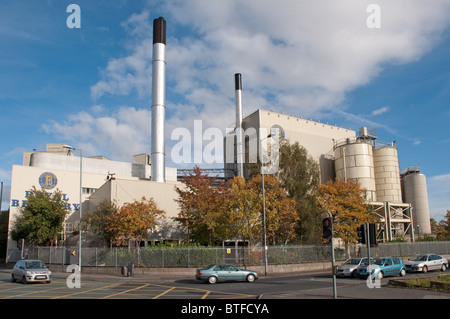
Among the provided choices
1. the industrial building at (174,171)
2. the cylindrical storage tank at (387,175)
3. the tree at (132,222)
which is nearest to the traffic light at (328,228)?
the tree at (132,222)

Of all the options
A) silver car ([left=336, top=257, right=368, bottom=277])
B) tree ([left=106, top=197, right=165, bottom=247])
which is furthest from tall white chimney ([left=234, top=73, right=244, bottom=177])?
silver car ([left=336, top=257, right=368, bottom=277])

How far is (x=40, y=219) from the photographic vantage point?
41531 millimetres

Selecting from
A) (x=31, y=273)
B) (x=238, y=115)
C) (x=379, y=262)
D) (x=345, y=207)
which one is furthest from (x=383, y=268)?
(x=238, y=115)

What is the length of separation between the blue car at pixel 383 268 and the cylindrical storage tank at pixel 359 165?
1350 inches

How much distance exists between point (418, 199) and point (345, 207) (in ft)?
133

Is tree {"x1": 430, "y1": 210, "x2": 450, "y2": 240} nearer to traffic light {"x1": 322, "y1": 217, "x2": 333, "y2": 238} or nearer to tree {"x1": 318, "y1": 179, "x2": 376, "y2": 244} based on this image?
tree {"x1": 318, "y1": 179, "x2": 376, "y2": 244}

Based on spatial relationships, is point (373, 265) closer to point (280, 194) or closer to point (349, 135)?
point (280, 194)

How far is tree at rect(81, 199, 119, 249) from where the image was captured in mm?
36000

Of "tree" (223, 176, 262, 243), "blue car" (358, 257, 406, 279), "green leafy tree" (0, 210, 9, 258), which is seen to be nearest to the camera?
"blue car" (358, 257, 406, 279)

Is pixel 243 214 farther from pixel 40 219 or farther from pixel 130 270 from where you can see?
pixel 40 219

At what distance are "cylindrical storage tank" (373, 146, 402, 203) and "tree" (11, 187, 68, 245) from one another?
48196mm

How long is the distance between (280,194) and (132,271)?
1655 centimetres

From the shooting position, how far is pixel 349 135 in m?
70.9
